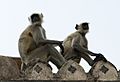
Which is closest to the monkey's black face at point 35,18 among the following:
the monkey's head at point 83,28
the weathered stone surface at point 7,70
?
the monkey's head at point 83,28

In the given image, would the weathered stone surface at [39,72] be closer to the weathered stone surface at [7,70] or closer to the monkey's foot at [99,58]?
the weathered stone surface at [7,70]

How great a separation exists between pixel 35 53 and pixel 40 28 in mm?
776

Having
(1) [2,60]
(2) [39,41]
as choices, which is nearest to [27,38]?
(2) [39,41]

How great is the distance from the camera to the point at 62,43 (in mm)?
16641

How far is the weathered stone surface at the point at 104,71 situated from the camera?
15.6m

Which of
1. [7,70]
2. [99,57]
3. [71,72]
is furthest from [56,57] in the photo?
[7,70]

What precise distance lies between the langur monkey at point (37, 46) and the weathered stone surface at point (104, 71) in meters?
0.93

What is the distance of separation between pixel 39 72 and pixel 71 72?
85 centimetres

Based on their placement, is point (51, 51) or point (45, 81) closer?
point (45, 81)

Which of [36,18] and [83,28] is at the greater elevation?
[36,18]

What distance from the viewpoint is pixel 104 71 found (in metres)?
15.7

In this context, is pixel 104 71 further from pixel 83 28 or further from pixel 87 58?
pixel 83 28

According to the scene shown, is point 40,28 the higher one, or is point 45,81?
point 40,28

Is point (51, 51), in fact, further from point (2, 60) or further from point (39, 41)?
point (2, 60)
